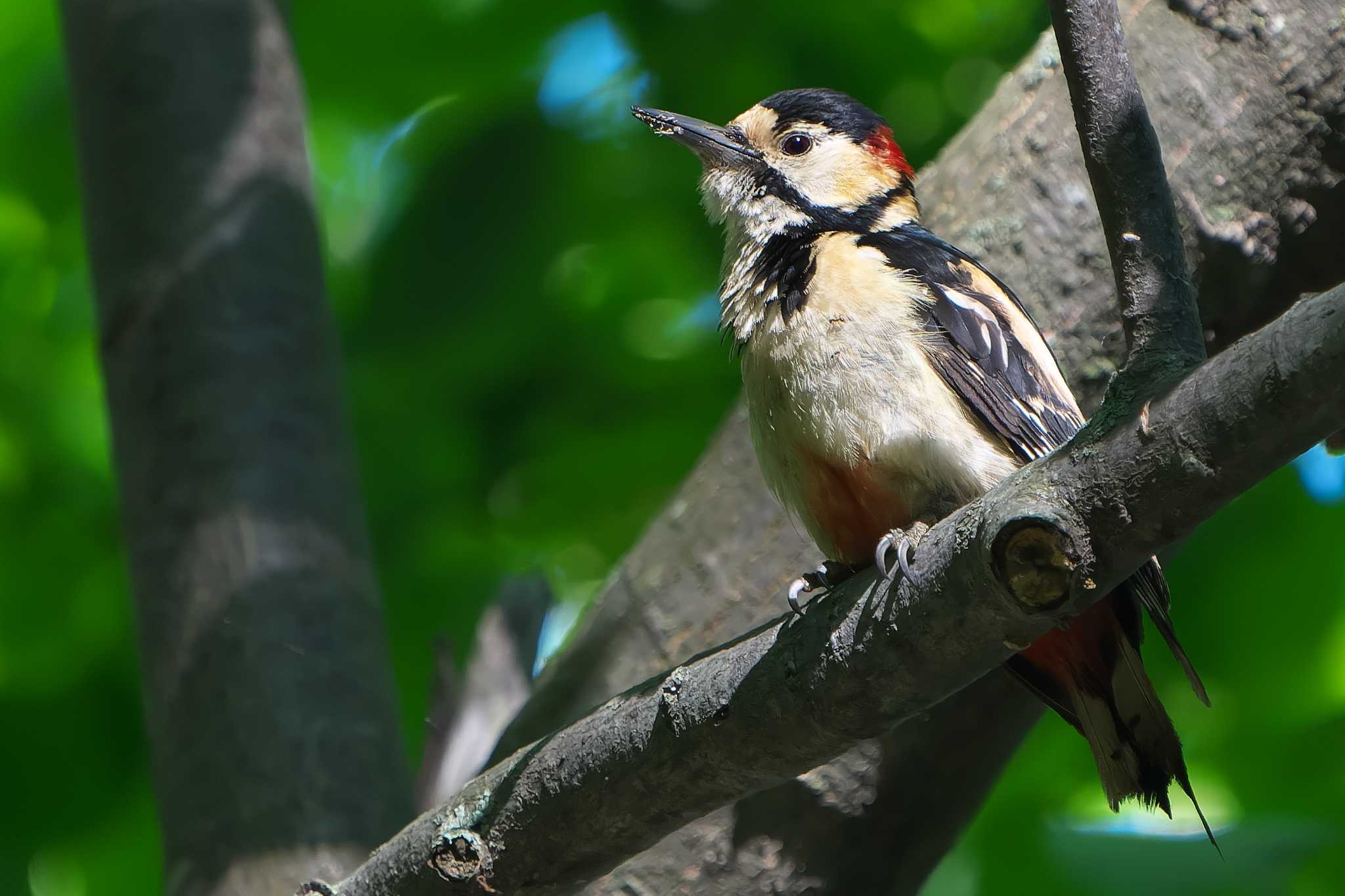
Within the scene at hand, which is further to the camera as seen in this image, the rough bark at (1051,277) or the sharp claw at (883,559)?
the rough bark at (1051,277)

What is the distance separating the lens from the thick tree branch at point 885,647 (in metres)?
1.78

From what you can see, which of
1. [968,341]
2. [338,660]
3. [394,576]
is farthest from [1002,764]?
[394,576]

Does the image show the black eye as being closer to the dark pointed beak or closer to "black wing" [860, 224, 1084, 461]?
the dark pointed beak

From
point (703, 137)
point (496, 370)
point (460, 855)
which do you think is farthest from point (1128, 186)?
point (496, 370)

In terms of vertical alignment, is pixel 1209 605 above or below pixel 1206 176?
below

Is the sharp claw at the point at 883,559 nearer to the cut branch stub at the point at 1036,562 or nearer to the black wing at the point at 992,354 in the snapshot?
the cut branch stub at the point at 1036,562

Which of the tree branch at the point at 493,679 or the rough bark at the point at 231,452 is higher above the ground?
the rough bark at the point at 231,452

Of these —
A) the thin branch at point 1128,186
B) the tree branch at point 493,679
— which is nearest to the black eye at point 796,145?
the tree branch at point 493,679

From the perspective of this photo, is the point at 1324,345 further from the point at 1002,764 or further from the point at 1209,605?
the point at 1209,605

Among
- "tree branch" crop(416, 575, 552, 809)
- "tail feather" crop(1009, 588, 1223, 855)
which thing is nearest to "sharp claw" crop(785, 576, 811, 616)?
"tail feather" crop(1009, 588, 1223, 855)

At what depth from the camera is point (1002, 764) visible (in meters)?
3.48

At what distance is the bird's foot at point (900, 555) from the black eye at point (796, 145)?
1991 millimetres

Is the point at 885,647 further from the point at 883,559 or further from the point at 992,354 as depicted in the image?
the point at 992,354

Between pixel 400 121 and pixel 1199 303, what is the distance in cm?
324
